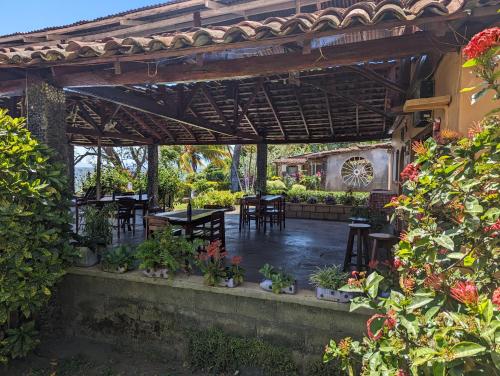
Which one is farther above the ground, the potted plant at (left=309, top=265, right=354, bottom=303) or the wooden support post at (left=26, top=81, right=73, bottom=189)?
the wooden support post at (left=26, top=81, right=73, bottom=189)

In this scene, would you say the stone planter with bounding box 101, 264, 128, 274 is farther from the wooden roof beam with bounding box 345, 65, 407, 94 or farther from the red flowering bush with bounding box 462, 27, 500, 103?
the wooden roof beam with bounding box 345, 65, 407, 94

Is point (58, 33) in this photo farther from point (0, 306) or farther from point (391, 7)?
point (391, 7)

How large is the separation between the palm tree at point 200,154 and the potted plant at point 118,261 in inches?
692

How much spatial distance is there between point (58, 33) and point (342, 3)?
5.53 m

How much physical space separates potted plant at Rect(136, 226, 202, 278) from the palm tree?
17780 millimetres

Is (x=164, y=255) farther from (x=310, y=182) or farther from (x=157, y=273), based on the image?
(x=310, y=182)

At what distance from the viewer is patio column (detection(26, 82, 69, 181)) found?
3949 millimetres

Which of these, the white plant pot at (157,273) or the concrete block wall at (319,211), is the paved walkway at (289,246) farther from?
the white plant pot at (157,273)

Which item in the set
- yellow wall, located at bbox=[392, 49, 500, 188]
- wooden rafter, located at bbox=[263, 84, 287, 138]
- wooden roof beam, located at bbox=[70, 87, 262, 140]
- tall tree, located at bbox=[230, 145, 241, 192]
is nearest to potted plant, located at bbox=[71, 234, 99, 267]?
wooden roof beam, located at bbox=[70, 87, 262, 140]

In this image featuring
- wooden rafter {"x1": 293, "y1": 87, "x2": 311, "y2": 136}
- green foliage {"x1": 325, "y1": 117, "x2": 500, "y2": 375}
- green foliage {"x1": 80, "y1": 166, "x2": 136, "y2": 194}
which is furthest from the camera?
green foliage {"x1": 80, "y1": 166, "x2": 136, "y2": 194}

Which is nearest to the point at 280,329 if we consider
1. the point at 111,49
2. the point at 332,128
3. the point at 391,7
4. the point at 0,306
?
the point at 0,306

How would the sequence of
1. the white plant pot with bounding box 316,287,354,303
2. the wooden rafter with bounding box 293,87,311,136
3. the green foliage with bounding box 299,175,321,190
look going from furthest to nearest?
the green foliage with bounding box 299,175,321,190 < the wooden rafter with bounding box 293,87,311,136 < the white plant pot with bounding box 316,287,354,303

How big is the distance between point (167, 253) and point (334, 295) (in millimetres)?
1801

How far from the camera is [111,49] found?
125 inches
